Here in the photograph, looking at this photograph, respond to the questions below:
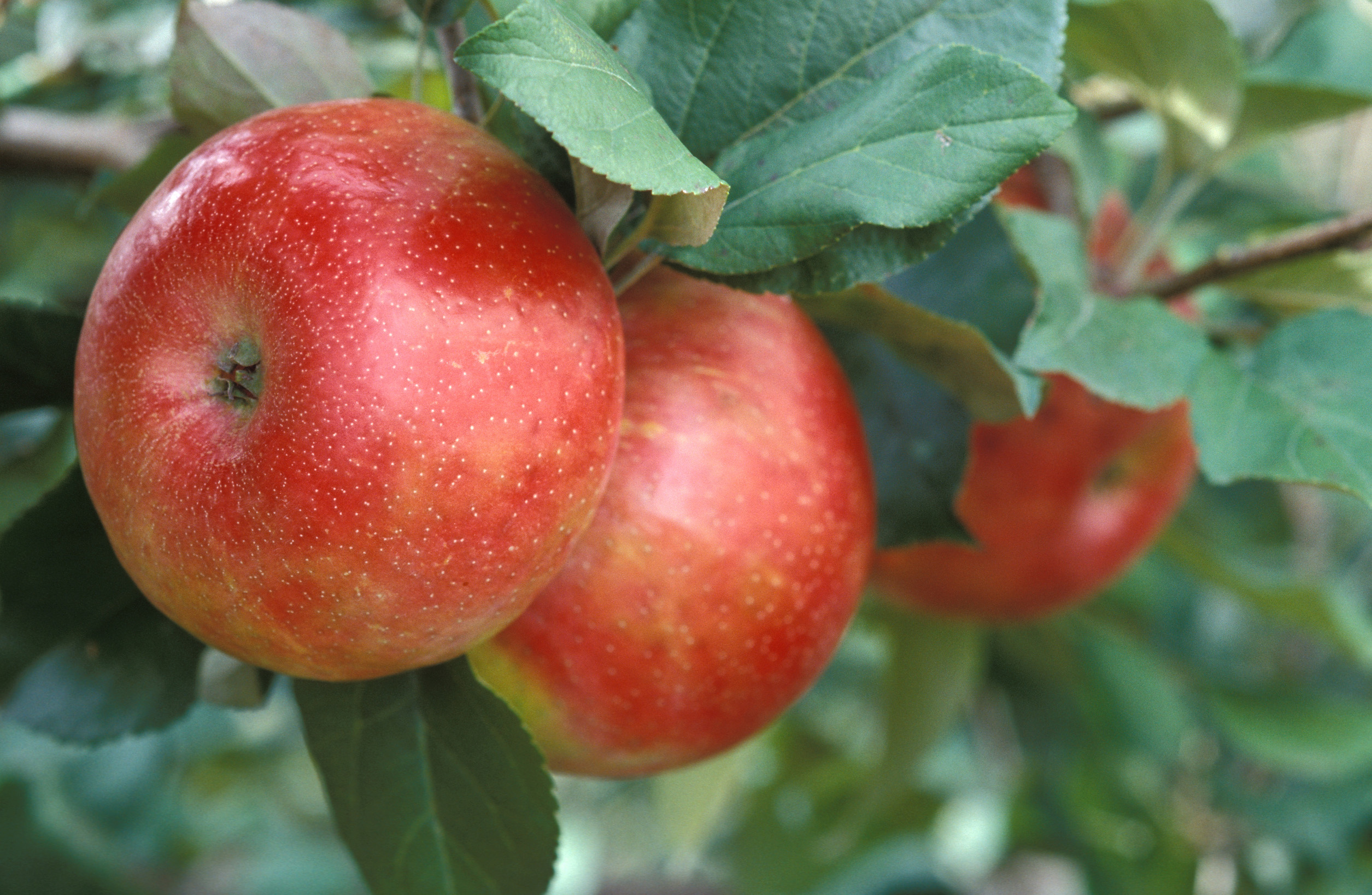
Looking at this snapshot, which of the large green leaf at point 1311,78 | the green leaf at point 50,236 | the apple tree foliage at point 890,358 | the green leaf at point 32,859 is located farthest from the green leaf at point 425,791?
the green leaf at point 32,859

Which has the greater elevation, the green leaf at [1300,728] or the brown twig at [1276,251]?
the brown twig at [1276,251]

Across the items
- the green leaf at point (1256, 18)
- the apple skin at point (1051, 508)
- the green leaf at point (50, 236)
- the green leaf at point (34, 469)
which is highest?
the green leaf at point (34, 469)

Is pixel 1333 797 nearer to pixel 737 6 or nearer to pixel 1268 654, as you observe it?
pixel 1268 654

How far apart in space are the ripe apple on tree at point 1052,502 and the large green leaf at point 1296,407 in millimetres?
196

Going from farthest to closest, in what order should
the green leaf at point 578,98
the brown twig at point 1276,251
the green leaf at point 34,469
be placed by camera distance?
the green leaf at point 34,469 < the brown twig at point 1276,251 < the green leaf at point 578,98

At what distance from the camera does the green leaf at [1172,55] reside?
65 cm

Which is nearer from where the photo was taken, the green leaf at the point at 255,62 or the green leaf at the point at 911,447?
the green leaf at the point at 255,62

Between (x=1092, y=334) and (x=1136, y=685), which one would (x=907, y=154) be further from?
(x=1136, y=685)

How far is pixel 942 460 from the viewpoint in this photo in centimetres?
64

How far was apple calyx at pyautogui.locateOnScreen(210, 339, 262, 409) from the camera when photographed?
1.28 ft

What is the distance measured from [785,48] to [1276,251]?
0.39m

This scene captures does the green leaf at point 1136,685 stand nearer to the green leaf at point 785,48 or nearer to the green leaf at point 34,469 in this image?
the green leaf at point 785,48

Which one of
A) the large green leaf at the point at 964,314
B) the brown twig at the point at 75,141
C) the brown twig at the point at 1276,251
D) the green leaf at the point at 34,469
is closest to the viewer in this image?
the large green leaf at the point at 964,314

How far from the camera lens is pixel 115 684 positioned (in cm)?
55
